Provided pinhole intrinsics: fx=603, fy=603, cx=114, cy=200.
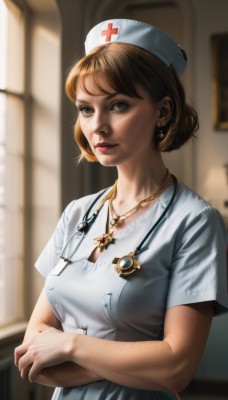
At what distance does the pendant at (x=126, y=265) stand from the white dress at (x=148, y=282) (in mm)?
11

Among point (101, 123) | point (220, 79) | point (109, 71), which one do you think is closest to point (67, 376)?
point (101, 123)

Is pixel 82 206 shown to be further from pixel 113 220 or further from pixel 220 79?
pixel 220 79

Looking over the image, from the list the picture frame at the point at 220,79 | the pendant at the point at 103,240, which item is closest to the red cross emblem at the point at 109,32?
the pendant at the point at 103,240

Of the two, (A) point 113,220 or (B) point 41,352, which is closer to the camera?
(B) point 41,352

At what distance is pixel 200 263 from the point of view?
3.99 ft

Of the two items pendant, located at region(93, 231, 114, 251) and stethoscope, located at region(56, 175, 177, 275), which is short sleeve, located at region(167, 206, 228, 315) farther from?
pendant, located at region(93, 231, 114, 251)

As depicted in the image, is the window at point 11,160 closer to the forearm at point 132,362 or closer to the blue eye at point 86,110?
the blue eye at point 86,110

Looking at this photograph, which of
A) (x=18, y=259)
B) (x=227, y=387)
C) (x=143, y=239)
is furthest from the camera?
(x=227, y=387)

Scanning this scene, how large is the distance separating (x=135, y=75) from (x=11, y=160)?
2525mm

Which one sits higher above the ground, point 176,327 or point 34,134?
point 34,134

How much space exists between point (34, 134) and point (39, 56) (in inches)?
19.0

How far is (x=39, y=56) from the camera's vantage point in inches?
147

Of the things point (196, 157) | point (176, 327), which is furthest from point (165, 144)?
point (196, 157)

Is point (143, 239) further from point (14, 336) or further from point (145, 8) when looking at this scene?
point (145, 8)
